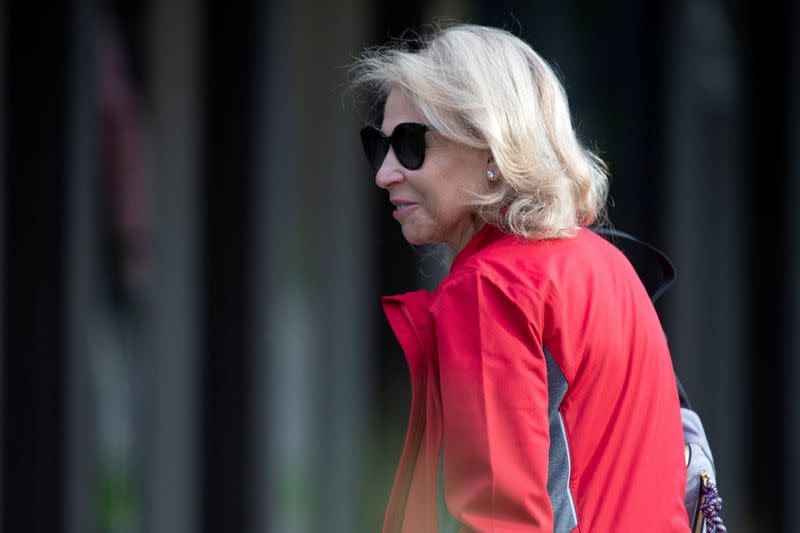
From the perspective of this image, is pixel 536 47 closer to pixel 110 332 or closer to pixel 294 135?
pixel 294 135

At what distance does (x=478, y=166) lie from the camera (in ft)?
5.81

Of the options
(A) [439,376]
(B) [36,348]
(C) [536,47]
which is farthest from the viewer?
(C) [536,47]

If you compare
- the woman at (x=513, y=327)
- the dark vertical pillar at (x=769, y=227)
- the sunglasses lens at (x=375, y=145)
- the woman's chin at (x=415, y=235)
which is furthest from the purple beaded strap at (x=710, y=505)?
the dark vertical pillar at (x=769, y=227)

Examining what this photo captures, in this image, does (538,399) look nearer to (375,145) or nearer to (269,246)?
(375,145)

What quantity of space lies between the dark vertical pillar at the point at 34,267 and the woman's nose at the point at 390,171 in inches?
137

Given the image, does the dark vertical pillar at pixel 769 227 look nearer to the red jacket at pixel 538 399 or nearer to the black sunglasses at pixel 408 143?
the red jacket at pixel 538 399

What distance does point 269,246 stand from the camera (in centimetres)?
514

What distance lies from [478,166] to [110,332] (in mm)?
3699

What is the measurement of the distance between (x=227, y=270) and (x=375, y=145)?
3.27 meters

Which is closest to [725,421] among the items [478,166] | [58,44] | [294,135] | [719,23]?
[719,23]

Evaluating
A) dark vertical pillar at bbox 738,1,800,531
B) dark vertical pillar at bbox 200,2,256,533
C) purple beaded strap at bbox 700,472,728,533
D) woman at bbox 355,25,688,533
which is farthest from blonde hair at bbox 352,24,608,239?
dark vertical pillar at bbox 738,1,800,531

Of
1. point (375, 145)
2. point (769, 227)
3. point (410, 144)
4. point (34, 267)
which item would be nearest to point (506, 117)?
point (410, 144)

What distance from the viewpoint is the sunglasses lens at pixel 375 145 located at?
1875 millimetres

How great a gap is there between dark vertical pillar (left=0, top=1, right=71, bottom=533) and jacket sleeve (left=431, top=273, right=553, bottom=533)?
3747 mm
